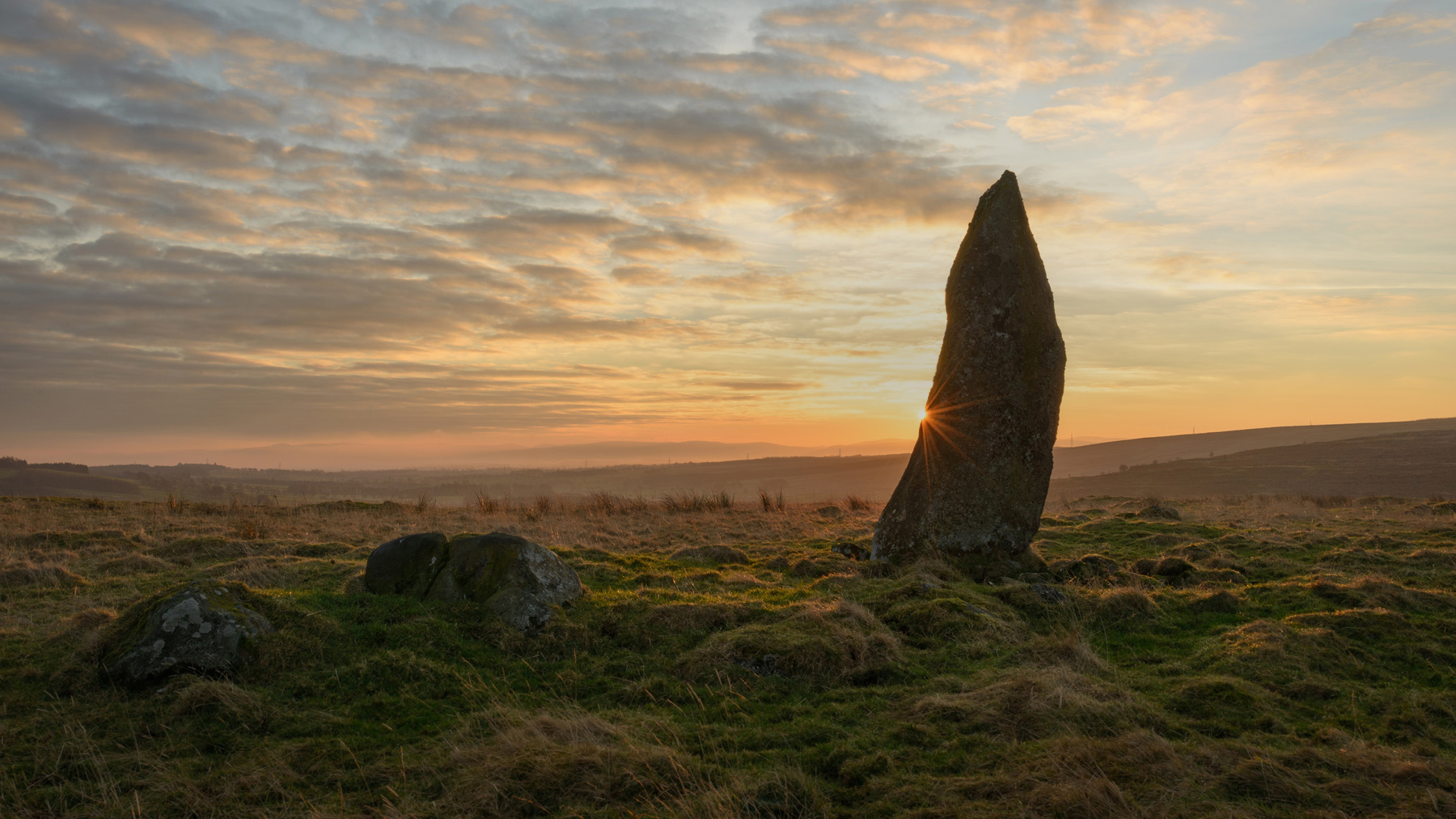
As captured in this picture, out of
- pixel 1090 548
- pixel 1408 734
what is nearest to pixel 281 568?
pixel 1408 734

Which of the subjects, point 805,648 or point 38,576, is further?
point 38,576

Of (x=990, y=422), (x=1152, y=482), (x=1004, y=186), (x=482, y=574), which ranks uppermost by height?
(x=1004, y=186)

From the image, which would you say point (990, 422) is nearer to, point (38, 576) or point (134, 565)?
point (134, 565)

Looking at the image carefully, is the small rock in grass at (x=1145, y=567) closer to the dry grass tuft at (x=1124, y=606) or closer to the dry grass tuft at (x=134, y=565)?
the dry grass tuft at (x=1124, y=606)

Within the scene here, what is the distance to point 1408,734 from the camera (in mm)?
5492

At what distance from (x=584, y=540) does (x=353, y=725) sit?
10.4 m

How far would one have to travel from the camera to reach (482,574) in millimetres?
9094

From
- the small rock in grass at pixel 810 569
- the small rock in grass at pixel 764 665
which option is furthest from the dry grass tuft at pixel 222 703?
the small rock in grass at pixel 810 569

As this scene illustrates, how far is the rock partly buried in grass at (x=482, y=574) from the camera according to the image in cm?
864

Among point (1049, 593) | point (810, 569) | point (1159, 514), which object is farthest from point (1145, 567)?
point (1159, 514)

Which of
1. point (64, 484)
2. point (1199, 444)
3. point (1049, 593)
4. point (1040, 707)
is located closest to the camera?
point (1040, 707)

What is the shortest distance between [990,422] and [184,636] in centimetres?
1135

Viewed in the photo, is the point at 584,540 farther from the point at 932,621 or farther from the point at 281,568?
the point at 932,621

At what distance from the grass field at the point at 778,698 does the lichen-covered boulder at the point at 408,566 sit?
0.34 meters
